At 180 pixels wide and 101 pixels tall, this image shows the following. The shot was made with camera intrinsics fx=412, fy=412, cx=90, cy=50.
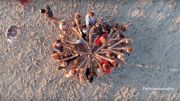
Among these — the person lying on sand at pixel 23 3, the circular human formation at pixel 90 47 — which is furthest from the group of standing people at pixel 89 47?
the person lying on sand at pixel 23 3

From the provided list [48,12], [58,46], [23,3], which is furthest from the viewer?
[23,3]

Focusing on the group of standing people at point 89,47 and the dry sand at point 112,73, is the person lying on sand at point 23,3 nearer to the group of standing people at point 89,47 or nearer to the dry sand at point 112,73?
the dry sand at point 112,73

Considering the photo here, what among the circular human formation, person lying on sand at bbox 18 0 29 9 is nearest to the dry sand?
person lying on sand at bbox 18 0 29 9

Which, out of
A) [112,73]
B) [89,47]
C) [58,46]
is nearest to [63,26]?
[58,46]

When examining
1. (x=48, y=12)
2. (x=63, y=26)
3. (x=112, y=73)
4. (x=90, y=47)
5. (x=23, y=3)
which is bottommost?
(x=112, y=73)

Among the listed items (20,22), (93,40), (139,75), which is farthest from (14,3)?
(139,75)

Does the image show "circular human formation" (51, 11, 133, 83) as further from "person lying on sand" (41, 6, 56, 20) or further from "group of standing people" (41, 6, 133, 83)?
"person lying on sand" (41, 6, 56, 20)

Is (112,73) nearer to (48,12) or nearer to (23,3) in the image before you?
(48,12)
